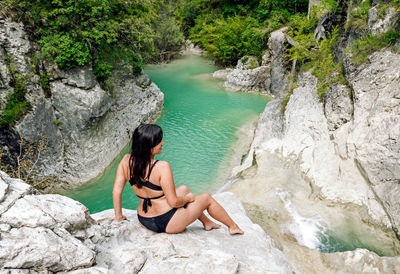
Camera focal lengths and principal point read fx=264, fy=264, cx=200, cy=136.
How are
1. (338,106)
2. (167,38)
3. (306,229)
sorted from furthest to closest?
1. (167,38)
2. (338,106)
3. (306,229)

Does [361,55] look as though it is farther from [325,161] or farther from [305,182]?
[305,182]

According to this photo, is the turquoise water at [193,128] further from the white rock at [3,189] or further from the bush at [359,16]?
the bush at [359,16]

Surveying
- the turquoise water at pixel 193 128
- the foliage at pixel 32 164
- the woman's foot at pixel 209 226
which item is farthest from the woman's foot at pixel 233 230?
the foliage at pixel 32 164

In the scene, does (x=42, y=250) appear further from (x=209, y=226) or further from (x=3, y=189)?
(x=209, y=226)

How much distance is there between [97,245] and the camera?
9.37 feet

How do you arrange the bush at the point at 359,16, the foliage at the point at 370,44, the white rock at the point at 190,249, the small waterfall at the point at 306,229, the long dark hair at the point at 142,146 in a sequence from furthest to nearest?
1. the bush at the point at 359,16
2. the foliage at the point at 370,44
3. the small waterfall at the point at 306,229
4. the long dark hair at the point at 142,146
5. the white rock at the point at 190,249

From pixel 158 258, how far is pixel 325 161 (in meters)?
5.77

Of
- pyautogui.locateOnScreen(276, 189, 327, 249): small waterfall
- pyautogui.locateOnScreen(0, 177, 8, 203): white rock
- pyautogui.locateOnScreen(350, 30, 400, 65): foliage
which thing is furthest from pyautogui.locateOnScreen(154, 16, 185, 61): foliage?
pyautogui.locateOnScreen(0, 177, 8, 203): white rock

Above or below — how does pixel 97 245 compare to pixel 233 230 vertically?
above

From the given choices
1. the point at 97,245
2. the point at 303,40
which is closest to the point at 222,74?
the point at 303,40

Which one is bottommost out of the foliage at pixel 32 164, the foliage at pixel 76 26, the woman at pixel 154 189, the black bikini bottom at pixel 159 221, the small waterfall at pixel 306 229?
the small waterfall at pixel 306 229

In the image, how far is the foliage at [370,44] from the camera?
6.93 m

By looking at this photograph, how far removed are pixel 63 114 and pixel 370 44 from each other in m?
9.56

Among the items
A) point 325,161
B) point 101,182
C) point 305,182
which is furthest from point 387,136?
point 101,182
